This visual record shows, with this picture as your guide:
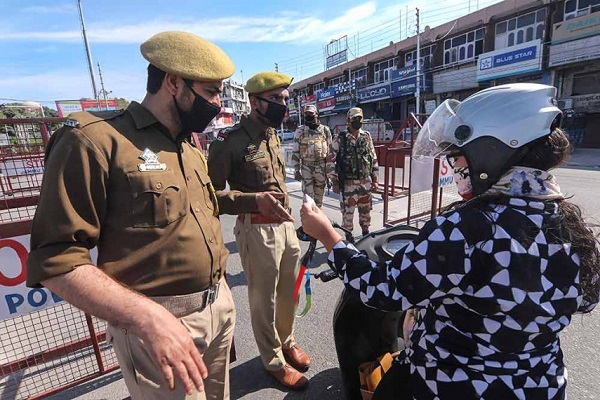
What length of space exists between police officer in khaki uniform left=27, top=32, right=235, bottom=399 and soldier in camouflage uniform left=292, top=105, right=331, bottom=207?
14.8 ft

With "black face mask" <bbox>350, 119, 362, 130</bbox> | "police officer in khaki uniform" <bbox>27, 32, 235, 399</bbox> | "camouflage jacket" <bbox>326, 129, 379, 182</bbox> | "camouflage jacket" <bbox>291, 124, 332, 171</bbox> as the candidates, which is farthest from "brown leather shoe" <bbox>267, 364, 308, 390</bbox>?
"camouflage jacket" <bbox>291, 124, 332, 171</bbox>

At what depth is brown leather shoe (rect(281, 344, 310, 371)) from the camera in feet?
8.29

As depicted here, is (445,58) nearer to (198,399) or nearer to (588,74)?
(588,74)

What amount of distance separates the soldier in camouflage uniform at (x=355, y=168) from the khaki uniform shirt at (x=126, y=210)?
374 cm

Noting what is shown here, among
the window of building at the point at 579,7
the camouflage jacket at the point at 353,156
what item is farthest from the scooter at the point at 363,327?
the window of building at the point at 579,7

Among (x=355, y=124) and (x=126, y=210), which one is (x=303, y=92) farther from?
(x=126, y=210)

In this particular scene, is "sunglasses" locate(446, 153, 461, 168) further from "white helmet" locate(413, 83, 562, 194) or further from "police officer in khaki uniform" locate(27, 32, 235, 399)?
"police officer in khaki uniform" locate(27, 32, 235, 399)

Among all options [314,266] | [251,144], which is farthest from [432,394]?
[314,266]

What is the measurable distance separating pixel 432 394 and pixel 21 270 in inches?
89.0

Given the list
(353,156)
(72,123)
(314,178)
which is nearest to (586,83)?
(314,178)

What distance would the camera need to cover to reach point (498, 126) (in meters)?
1.07

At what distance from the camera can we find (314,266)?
432 cm

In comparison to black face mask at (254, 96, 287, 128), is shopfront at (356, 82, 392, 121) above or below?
above

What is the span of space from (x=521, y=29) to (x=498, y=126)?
952 inches
